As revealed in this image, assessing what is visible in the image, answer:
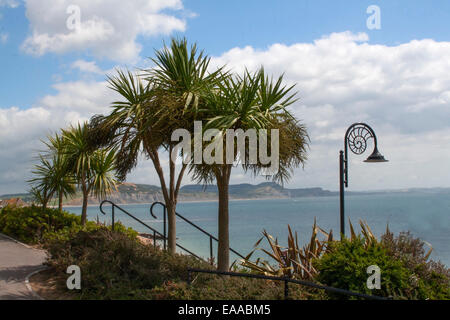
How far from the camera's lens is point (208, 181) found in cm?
838

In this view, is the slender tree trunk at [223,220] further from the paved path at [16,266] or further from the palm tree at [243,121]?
the paved path at [16,266]

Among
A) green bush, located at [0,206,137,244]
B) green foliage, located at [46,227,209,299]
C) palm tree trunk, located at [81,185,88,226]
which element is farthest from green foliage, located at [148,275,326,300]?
palm tree trunk, located at [81,185,88,226]

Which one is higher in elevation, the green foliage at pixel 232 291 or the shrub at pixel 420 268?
the shrub at pixel 420 268

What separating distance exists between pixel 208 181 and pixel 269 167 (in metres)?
1.24

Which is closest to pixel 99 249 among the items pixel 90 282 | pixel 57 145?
pixel 90 282

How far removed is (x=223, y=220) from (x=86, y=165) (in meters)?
6.40

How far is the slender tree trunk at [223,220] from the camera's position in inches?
317

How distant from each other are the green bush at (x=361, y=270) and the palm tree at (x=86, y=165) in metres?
8.49

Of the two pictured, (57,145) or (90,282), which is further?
(57,145)

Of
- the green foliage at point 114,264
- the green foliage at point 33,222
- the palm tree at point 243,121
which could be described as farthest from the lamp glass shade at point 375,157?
the green foliage at point 33,222

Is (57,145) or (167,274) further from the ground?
(57,145)

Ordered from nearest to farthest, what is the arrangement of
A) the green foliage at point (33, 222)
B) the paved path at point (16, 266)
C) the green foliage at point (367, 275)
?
the green foliage at point (367, 275) → the paved path at point (16, 266) → the green foliage at point (33, 222)

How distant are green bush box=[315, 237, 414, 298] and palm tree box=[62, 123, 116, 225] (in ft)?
27.9
